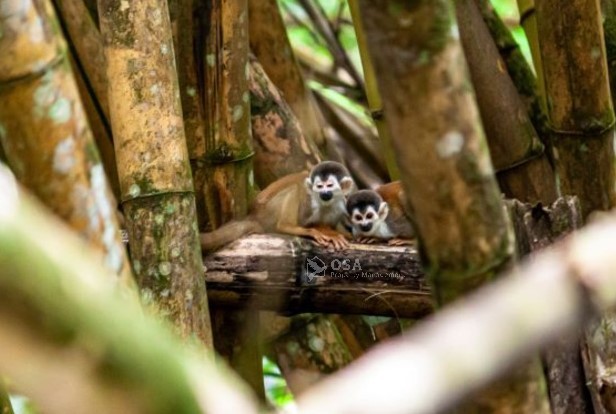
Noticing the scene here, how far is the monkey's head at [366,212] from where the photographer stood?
4.86m

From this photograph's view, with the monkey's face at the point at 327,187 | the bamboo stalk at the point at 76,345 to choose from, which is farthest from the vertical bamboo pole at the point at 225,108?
the bamboo stalk at the point at 76,345

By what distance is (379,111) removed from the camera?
4297 mm

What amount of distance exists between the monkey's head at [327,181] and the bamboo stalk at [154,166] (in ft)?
5.13

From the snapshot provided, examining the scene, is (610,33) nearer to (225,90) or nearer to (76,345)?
(225,90)

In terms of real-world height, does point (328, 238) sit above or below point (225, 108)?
below

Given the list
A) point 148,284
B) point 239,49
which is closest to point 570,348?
point 148,284

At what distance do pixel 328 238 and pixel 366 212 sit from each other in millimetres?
600

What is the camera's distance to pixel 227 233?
149 inches

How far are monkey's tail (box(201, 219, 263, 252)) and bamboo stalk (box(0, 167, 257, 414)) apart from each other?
2.67 meters

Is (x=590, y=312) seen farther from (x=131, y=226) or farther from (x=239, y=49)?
(x=239, y=49)

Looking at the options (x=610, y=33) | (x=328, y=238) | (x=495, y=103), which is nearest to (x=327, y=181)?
(x=328, y=238)

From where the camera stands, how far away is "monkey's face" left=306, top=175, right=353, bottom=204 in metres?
4.66

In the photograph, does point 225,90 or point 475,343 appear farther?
point 225,90

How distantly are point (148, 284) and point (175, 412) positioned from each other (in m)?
2.06
